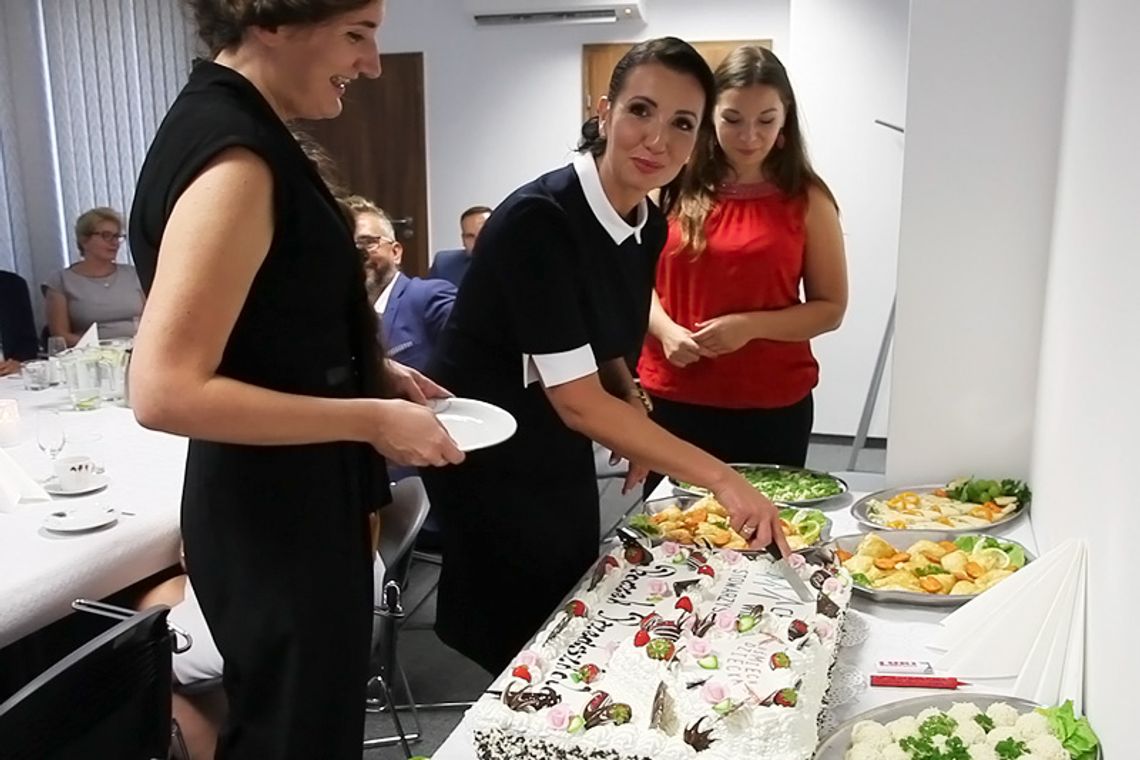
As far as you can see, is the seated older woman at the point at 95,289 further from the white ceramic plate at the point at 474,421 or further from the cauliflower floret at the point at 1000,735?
the cauliflower floret at the point at 1000,735

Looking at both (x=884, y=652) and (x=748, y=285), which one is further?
(x=748, y=285)

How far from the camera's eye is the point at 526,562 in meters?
1.51

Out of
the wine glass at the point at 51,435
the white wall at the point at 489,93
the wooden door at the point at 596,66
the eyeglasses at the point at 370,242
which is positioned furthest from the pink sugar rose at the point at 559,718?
the white wall at the point at 489,93

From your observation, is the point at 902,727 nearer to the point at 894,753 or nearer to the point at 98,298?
the point at 894,753

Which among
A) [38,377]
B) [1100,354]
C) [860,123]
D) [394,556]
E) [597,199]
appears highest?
[860,123]

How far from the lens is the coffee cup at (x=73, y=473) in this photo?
2070 mm

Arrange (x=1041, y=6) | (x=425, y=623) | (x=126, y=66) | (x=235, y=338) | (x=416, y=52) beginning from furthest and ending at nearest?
(x=416, y=52)
(x=126, y=66)
(x=425, y=623)
(x=1041, y=6)
(x=235, y=338)

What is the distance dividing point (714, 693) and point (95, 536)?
4.24ft

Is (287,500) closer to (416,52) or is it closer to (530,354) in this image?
(530,354)

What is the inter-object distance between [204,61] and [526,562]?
0.80 m

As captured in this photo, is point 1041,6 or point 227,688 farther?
point 1041,6

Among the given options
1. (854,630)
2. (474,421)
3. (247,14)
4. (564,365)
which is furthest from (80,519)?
(854,630)

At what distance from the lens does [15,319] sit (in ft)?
13.6

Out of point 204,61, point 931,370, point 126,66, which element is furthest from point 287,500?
point 126,66
